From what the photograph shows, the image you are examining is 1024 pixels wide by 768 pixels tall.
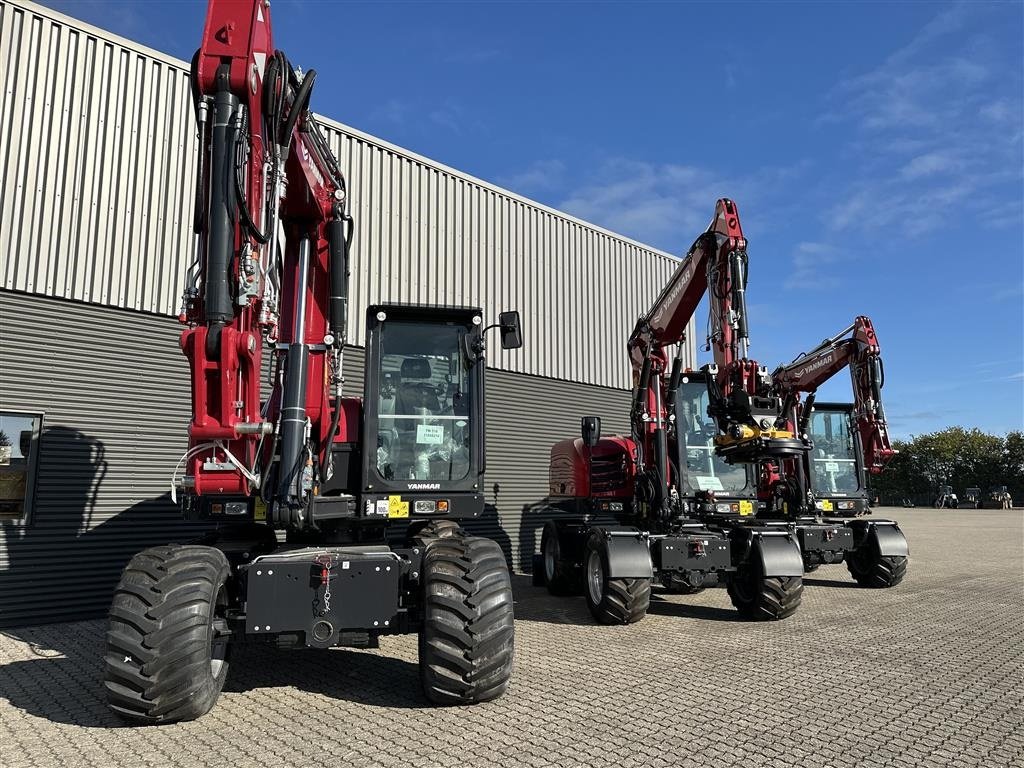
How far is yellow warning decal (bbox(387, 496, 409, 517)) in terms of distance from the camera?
6555mm

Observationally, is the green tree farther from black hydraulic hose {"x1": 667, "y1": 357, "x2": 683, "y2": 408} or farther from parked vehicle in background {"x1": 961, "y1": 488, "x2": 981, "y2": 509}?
black hydraulic hose {"x1": 667, "y1": 357, "x2": 683, "y2": 408}

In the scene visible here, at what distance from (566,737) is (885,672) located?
12.5 ft

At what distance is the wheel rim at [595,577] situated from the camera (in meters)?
10.1

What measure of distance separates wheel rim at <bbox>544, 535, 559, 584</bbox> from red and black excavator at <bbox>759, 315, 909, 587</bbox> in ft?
13.2

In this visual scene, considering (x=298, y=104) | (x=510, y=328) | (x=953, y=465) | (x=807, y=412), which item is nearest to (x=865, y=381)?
(x=807, y=412)

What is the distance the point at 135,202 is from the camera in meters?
10.9

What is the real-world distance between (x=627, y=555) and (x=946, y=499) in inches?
2601

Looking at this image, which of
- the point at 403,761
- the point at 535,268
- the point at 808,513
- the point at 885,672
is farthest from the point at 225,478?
the point at 535,268

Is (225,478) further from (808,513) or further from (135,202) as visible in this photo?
(808,513)

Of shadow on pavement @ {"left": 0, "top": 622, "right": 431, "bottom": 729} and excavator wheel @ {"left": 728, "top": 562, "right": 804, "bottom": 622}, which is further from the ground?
excavator wheel @ {"left": 728, "top": 562, "right": 804, "bottom": 622}

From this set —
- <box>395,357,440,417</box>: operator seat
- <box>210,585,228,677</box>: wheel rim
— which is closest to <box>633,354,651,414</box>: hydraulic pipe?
<box>395,357,440,417</box>: operator seat

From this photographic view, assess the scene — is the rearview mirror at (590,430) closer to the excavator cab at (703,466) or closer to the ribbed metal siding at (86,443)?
the excavator cab at (703,466)

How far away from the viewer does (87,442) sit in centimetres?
1013

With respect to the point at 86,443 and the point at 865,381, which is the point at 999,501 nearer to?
the point at 865,381
